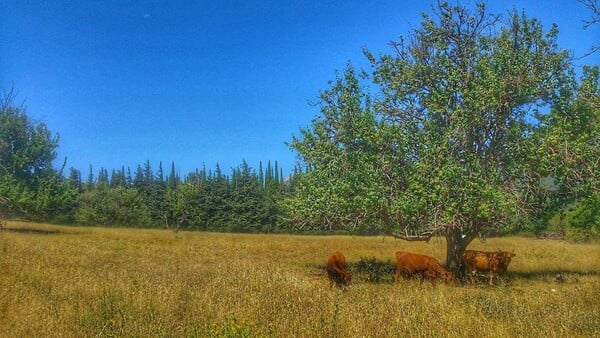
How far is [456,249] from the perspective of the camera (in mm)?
17125

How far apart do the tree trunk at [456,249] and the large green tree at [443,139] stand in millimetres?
77

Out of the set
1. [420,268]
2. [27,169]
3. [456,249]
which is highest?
[27,169]

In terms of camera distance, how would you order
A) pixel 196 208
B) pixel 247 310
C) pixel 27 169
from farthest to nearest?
1. pixel 196 208
2. pixel 27 169
3. pixel 247 310

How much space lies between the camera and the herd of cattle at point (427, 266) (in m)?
14.4

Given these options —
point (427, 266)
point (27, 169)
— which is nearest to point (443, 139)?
point (427, 266)

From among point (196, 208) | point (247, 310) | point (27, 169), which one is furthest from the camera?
point (196, 208)

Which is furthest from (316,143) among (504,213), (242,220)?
(242,220)

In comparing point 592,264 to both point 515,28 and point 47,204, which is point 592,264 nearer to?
point 515,28

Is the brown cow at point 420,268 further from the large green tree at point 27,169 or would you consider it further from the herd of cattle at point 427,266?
the large green tree at point 27,169

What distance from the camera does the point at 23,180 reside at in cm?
3791

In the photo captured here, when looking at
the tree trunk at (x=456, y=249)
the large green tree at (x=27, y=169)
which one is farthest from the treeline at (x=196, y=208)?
the tree trunk at (x=456, y=249)

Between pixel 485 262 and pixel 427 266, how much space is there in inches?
92.5

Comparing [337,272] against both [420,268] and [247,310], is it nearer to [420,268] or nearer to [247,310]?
[420,268]

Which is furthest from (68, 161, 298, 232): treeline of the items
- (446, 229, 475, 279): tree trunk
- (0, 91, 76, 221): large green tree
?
(446, 229, 475, 279): tree trunk
